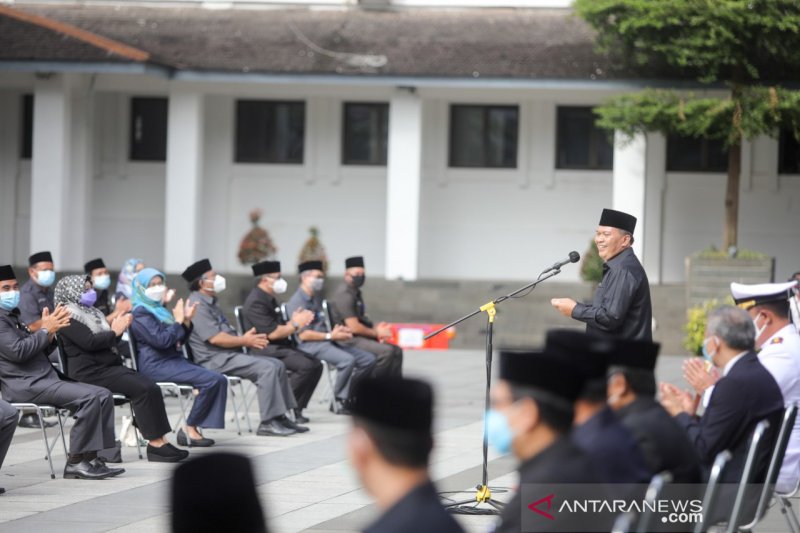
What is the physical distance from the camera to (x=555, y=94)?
94.7ft

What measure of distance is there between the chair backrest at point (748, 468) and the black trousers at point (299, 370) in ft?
27.9

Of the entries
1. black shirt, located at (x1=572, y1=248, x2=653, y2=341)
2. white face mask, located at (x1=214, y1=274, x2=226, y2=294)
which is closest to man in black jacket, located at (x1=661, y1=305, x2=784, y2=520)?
black shirt, located at (x1=572, y1=248, x2=653, y2=341)

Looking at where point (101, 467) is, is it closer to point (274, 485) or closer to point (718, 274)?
point (274, 485)

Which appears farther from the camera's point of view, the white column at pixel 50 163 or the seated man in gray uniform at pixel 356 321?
the white column at pixel 50 163

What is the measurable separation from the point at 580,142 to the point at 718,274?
5.93 meters

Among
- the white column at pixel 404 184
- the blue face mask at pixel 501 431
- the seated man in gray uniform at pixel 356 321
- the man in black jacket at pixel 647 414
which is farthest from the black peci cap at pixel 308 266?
the blue face mask at pixel 501 431

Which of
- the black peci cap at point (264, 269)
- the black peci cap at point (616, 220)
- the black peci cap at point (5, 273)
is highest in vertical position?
the black peci cap at point (616, 220)

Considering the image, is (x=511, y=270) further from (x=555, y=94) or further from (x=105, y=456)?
(x=105, y=456)

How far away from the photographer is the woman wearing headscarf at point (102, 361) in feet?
37.9

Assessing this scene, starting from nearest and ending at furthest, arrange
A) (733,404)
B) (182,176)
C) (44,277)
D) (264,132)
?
(733,404) → (44,277) → (182,176) → (264,132)

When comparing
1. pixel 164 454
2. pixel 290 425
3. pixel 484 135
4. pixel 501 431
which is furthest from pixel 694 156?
pixel 501 431

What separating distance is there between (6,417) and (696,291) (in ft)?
54.9

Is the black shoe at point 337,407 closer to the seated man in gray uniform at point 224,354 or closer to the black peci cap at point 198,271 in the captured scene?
the seated man in gray uniform at point 224,354

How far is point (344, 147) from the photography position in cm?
3030
